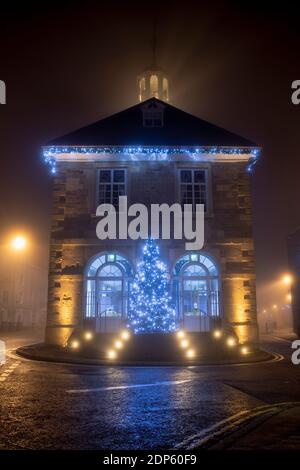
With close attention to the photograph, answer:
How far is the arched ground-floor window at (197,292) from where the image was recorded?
61.8 feet

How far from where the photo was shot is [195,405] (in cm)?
714

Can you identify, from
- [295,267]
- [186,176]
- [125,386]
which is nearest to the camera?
[125,386]

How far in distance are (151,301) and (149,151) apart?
7.43 meters

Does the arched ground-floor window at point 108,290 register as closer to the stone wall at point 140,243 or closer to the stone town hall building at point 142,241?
A: the stone town hall building at point 142,241

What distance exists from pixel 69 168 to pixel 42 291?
57147mm

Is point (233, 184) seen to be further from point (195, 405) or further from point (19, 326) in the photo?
point (19, 326)

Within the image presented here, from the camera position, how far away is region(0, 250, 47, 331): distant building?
2101 inches

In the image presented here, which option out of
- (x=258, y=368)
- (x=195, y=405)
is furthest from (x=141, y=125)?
(x=195, y=405)

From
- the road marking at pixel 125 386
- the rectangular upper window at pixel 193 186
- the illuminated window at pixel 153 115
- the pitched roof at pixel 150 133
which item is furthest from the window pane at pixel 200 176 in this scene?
the road marking at pixel 125 386

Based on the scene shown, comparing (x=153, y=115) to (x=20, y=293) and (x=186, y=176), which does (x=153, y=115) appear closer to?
(x=186, y=176)

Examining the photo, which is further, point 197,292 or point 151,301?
point 197,292

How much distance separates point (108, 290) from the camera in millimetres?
19156

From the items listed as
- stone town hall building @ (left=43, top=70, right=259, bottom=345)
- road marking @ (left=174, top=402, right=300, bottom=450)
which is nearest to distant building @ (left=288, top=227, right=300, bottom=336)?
stone town hall building @ (left=43, top=70, right=259, bottom=345)

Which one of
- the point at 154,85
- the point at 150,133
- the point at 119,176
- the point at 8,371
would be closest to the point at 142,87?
the point at 154,85
